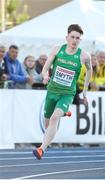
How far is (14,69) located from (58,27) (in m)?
3.23

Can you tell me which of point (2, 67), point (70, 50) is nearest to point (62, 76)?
point (70, 50)

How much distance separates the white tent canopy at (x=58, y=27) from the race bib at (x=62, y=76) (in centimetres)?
682

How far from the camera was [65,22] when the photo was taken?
18469mm

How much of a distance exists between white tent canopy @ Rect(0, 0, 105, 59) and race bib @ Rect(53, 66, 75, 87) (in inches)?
268

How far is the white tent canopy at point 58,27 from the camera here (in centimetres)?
1775

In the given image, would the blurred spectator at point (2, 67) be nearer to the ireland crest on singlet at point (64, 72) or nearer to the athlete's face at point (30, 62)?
the athlete's face at point (30, 62)

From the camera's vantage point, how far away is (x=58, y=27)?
59.7 ft

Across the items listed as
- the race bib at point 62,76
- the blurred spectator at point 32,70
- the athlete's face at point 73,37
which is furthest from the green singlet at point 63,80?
the blurred spectator at point 32,70

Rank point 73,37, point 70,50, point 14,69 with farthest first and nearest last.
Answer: point 14,69, point 70,50, point 73,37

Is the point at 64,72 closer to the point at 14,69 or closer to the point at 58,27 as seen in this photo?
the point at 14,69

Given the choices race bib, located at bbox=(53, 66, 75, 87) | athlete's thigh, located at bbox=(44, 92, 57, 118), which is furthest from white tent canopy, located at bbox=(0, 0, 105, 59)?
athlete's thigh, located at bbox=(44, 92, 57, 118)

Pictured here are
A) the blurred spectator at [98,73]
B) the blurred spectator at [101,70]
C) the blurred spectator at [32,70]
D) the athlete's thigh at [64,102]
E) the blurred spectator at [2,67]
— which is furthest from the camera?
the blurred spectator at [101,70]

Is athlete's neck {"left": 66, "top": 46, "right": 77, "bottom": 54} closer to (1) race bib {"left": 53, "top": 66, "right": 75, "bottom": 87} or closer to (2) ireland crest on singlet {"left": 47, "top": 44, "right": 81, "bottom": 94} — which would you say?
(2) ireland crest on singlet {"left": 47, "top": 44, "right": 81, "bottom": 94}

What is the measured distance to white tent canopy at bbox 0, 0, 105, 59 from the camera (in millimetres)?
17750
